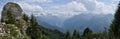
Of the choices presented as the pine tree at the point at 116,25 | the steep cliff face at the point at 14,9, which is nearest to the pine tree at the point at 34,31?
the steep cliff face at the point at 14,9

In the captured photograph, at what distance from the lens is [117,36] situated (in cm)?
8931

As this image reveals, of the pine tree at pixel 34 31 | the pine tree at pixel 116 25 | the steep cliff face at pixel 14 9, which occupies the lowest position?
the pine tree at pixel 34 31

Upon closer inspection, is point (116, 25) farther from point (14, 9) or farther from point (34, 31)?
point (14, 9)

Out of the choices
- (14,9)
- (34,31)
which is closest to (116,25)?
(34,31)

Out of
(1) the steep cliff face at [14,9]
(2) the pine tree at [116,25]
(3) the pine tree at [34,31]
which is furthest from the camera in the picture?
(1) the steep cliff face at [14,9]

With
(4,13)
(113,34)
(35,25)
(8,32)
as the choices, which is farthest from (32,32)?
(8,32)

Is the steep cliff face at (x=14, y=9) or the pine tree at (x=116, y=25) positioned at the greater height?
the steep cliff face at (x=14, y=9)

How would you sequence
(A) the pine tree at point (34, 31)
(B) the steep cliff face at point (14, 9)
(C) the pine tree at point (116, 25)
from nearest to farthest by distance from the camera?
(C) the pine tree at point (116, 25) → (A) the pine tree at point (34, 31) → (B) the steep cliff face at point (14, 9)

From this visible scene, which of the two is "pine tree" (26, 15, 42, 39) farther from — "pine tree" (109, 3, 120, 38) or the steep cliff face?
"pine tree" (109, 3, 120, 38)

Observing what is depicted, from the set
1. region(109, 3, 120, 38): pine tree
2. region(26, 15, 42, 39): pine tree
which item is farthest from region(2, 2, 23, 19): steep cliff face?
region(109, 3, 120, 38): pine tree

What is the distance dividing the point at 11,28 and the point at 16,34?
5.91 ft

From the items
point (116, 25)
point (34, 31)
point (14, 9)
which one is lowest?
point (34, 31)

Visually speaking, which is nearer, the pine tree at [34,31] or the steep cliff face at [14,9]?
the pine tree at [34,31]

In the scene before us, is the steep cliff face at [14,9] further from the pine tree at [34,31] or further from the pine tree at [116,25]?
the pine tree at [116,25]
